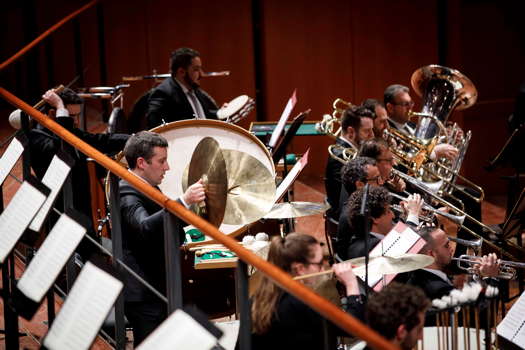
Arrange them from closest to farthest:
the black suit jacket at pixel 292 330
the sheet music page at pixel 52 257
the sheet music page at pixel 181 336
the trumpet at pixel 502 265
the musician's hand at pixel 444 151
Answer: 1. the sheet music page at pixel 181 336
2. the sheet music page at pixel 52 257
3. the black suit jacket at pixel 292 330
4. the trumpet at pixel 502 265
5. the musician's hand at pixel 444 151

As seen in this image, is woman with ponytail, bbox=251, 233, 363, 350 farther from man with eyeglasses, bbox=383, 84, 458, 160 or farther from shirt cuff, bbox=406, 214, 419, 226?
man with eyeglasses, bbox=383, 84, 458, 160

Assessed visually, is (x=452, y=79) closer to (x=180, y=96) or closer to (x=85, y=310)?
(x=180, y=96)

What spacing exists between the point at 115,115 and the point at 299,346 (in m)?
3.32

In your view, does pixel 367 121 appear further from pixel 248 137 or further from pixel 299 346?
pixel 299 346

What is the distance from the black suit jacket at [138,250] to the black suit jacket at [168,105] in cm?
243

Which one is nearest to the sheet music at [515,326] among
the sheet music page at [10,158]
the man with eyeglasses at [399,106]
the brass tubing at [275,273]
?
the brass tubing at [275,273]

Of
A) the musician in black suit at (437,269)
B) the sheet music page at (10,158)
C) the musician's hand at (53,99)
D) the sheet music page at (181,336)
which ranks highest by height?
the musician's hand at (53,99)

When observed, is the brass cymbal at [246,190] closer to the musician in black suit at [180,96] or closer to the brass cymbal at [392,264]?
the brass cymbal at [392,264]

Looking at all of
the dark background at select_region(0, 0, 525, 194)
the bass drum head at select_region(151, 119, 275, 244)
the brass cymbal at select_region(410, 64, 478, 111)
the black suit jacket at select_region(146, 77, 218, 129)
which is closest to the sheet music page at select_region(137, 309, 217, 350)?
the bass drum head at select_region(151, 119, 275, 244)

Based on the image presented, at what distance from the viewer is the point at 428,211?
17.3 ft

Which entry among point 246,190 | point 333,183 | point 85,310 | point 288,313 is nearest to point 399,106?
point 333,183

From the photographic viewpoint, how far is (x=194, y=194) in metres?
3.29

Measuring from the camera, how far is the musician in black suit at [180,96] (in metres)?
6.23

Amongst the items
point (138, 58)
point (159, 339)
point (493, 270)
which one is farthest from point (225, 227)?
point (138, 58)
